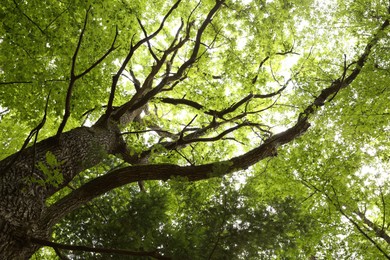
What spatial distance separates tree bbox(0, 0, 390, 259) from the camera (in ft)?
11.9

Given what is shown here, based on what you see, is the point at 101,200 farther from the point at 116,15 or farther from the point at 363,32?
the point at 363,32

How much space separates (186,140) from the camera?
4.86 metres

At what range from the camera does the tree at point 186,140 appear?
3625mm

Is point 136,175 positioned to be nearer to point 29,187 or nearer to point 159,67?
point 29,187

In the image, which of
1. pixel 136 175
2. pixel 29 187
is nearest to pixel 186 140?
pixel 136 175

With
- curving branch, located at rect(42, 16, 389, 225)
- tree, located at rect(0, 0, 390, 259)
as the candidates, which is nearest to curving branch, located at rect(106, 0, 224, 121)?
tree, located at rect(0, 0, 390, 259)

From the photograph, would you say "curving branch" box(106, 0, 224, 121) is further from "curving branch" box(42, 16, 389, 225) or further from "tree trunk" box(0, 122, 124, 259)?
"curving branch" box(42, 16, 389, 225)

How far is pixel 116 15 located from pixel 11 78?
239 cm

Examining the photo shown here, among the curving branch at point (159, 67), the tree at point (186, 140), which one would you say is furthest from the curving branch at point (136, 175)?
the curving branch at point (159, 67)

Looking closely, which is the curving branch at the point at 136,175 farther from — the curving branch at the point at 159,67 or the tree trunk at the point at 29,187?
the curving branch at the point at 159,67

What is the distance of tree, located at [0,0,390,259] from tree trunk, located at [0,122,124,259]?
2cm

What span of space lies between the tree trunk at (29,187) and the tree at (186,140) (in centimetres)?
2

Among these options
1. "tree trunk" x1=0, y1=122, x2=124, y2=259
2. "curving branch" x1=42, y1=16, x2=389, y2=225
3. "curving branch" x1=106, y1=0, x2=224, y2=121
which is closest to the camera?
"tree trunk" x1=0, y1=122, x2=124, y2=259

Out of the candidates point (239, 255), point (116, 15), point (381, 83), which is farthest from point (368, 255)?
point (116, 15)
